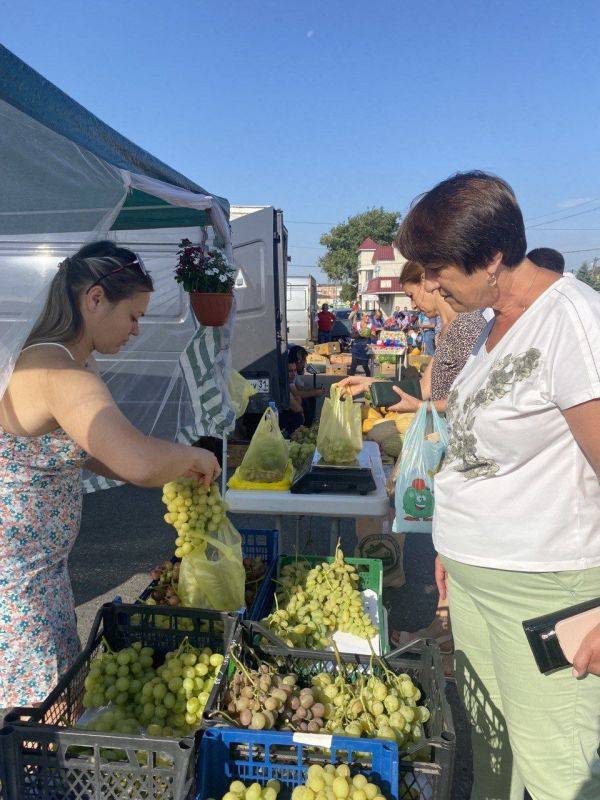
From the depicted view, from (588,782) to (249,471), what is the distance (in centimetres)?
193

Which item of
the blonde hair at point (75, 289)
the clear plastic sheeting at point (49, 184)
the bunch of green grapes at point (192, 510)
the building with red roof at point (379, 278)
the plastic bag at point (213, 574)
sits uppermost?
the building with red roof at point (379, 278)

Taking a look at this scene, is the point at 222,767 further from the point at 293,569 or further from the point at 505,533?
the point at 293,569

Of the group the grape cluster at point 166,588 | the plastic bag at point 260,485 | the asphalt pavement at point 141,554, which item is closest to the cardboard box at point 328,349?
the asphalt pavement at point 141,554

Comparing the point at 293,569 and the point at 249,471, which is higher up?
the point at 249,471

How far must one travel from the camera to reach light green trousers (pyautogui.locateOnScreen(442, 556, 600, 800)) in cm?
130

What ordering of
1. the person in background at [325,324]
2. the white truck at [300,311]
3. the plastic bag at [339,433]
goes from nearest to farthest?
1. the plastic bag at [339,433]
2. the person in background at [325,324]
3. the white truck at [300,311]

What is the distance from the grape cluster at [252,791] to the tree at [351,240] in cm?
5408

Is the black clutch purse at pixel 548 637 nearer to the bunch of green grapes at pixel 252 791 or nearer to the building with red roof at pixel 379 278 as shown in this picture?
the bunch of green grapes at pixel 252 791

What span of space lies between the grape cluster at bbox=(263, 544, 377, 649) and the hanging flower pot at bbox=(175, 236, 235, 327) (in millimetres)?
2547

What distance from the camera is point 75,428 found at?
1.30 metres

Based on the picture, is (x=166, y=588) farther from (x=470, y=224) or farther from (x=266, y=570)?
(x=470, y=224)

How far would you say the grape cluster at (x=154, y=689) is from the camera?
1485 mm

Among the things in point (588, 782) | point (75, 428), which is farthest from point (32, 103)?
point (588, 782)

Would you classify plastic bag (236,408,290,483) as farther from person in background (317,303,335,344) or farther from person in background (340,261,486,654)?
person in background (317,303,335,344)
